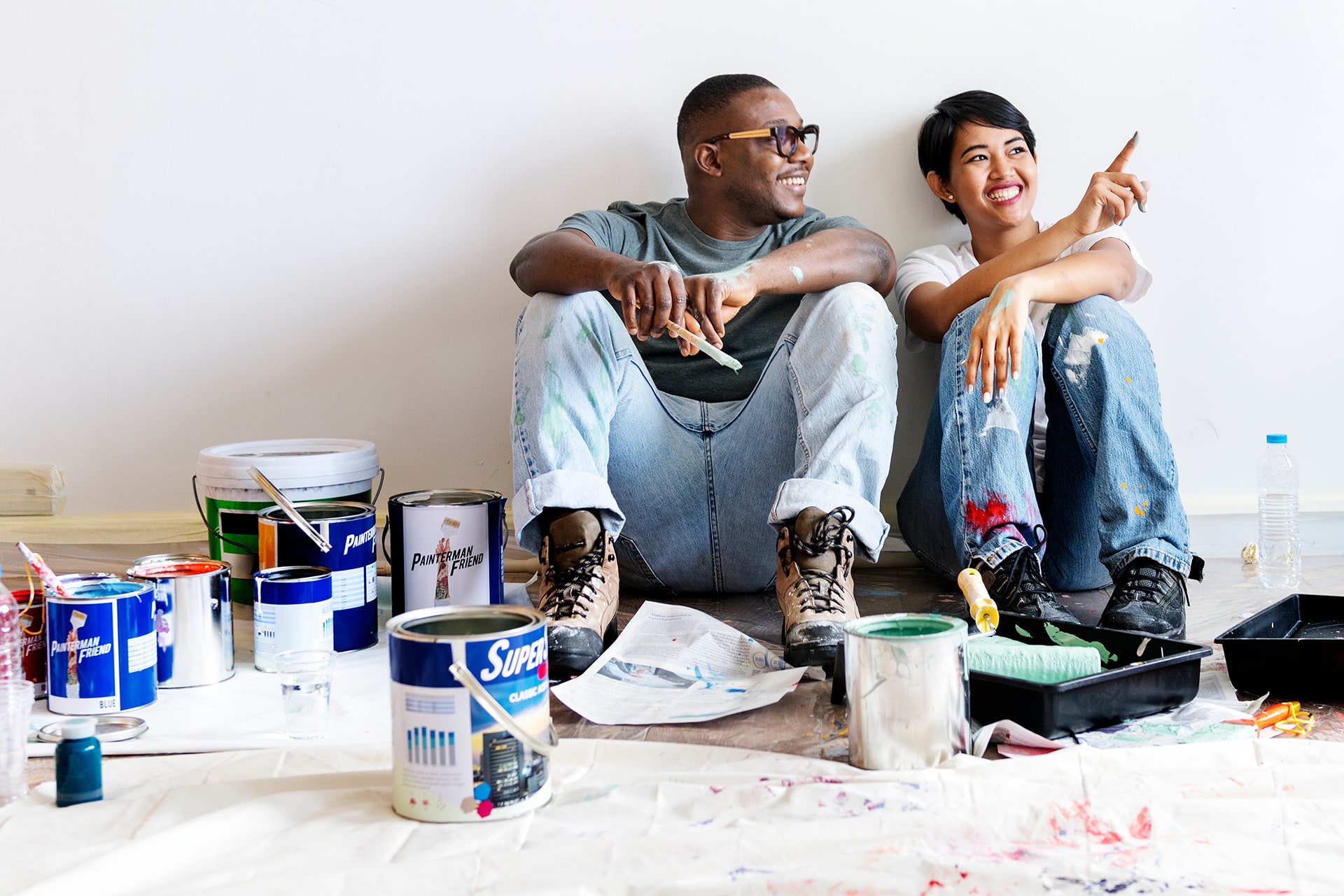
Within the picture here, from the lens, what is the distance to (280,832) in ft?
2.83

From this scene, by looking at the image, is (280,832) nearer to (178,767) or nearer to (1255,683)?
(178,767)

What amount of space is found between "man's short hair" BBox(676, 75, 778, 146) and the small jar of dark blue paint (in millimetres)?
1359

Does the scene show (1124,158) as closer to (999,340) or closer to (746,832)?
(999,340)

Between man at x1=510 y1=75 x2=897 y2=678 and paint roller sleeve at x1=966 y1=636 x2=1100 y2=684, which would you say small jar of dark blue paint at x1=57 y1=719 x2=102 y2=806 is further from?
paint roller sleeve at x1=966 y1=636 x2=1100 y2=684

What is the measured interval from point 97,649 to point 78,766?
0.31 metres

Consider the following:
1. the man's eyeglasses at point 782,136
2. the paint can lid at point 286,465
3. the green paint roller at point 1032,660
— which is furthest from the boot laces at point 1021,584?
the paint can lid at point 286,465

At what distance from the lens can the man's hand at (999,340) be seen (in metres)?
1.56

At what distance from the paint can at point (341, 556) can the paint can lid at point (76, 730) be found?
1.72 feet

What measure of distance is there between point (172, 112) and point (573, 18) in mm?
775

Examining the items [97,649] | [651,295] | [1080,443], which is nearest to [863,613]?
[1080,443]

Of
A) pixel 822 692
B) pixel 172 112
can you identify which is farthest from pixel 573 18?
pixel 822 692

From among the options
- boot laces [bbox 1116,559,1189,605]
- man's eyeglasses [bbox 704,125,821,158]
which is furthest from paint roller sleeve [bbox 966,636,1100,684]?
man's eyeglasses [bbox 704,125,821,158]

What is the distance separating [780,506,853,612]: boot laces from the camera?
1.40 meters

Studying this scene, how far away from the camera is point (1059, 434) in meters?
1.78
